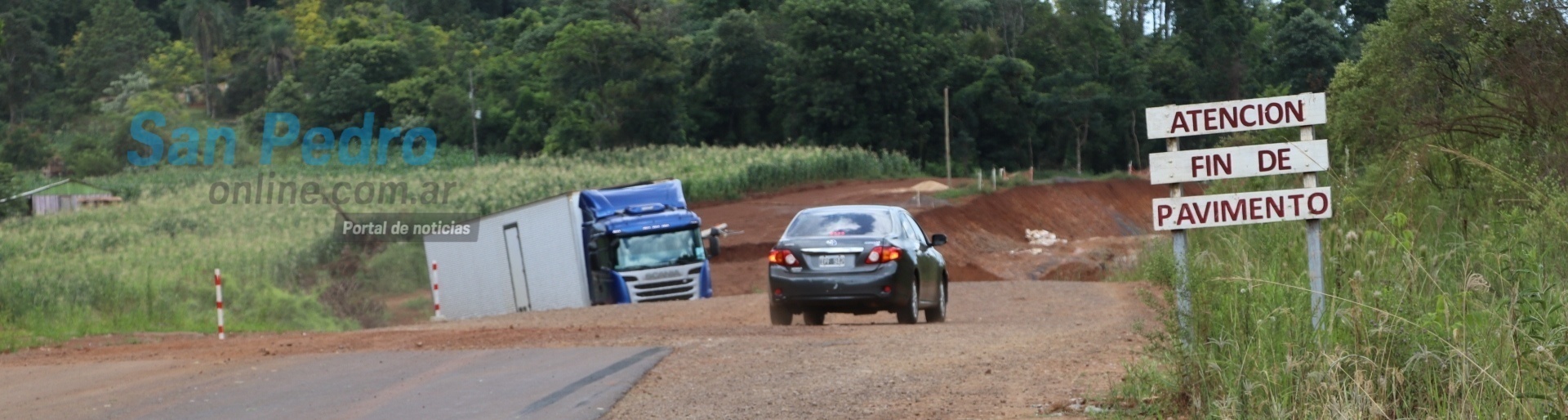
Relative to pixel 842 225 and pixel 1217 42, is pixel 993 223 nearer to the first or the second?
pixel 842 225

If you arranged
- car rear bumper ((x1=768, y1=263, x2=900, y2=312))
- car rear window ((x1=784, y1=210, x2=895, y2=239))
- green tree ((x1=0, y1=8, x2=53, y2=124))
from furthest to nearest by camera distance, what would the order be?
green tree ((x1=0, y1=8, x2=53, y2=124)), car rear window ((x1=784, y1=210, x2=895, y2=239)), car rear bumper ((x1=768, y1=263, x2=900, y2=312))

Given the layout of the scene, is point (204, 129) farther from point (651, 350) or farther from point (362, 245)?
point (651, 350)

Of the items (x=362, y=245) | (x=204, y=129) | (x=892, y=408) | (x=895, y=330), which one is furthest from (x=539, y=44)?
(x=892, y=408)

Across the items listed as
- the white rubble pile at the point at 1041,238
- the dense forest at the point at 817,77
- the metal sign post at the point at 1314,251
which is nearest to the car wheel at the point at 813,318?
the metal sign post at the point at 1314,251

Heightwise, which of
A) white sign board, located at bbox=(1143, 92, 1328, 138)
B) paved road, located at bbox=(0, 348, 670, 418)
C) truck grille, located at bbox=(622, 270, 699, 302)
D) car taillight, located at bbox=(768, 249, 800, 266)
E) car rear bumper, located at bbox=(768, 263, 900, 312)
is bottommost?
truck grille, located at bbox=(622, 270, 699, 302)

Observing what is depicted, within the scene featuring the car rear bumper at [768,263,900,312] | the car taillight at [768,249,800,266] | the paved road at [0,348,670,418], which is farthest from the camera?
the car taillight at [768,249,800,266]

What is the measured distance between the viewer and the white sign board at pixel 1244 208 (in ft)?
27.3

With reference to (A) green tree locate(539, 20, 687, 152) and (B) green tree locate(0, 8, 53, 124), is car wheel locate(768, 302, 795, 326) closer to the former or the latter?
(A) green tree locate(539, 20, 687, 152)

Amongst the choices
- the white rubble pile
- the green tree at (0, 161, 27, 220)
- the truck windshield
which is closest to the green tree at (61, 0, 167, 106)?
the green tree at (0, 161, 27, 220)

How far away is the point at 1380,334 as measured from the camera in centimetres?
663

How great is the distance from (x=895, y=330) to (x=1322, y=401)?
8675 millimetres

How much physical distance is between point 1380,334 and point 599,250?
2387 centimetres

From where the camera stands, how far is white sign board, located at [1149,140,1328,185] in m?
8.27

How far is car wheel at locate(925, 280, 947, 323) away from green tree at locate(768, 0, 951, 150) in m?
55.2
